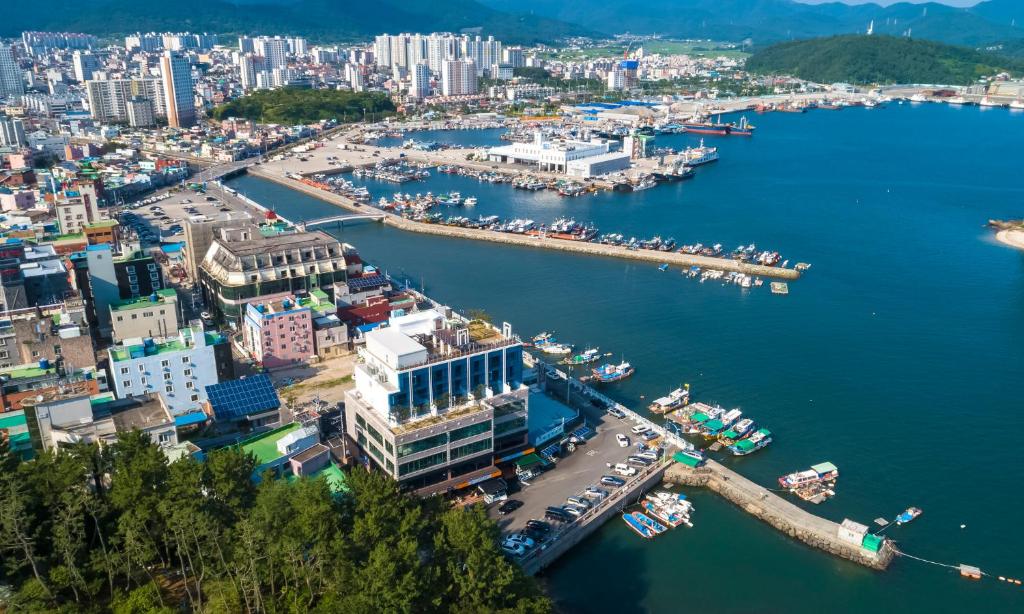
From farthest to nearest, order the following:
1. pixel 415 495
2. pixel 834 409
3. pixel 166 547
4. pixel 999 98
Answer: pixel 999 98 < pixel 834 409 < pixel 415 495 < pixel 166 547

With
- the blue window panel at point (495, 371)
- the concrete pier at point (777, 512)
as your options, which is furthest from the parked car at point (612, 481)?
the blue window panel at point (495, 371)

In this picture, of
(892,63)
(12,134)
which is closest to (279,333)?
(12,134)

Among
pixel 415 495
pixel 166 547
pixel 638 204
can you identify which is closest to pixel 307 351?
pixel 415 495

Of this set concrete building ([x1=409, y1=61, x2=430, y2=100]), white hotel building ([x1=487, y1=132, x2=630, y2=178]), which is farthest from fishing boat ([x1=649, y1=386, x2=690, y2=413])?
concrete building ([x1=409, y1=61, x2=430, y2=100])

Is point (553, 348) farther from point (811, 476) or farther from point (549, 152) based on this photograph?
point (549, 152)

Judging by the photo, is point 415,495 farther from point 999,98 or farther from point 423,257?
point 999,98

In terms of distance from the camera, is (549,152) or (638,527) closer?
(638,527)
